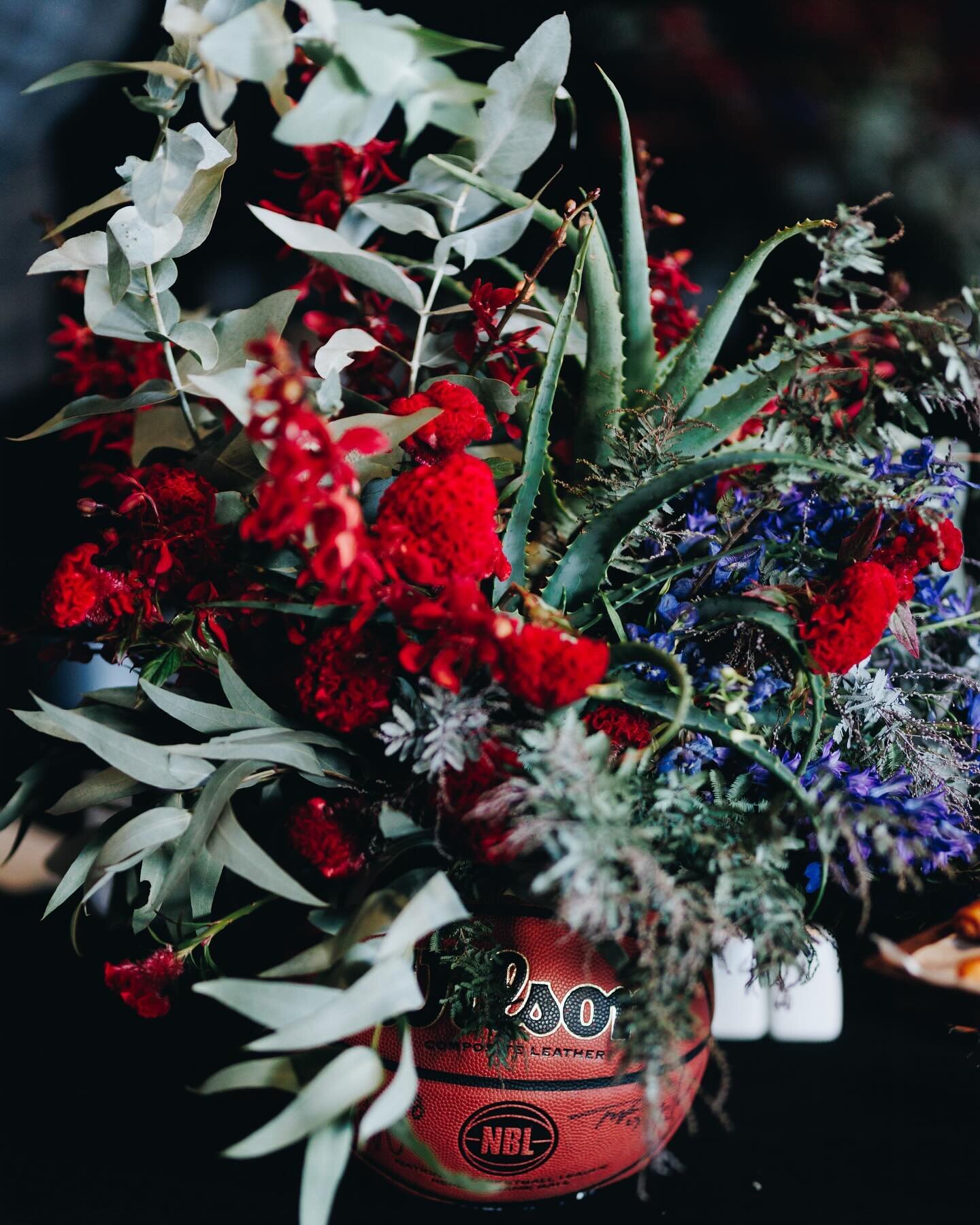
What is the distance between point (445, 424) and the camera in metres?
0.53

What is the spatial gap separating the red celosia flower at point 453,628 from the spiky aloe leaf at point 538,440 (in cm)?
6

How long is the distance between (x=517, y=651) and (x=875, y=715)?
0.28 metres

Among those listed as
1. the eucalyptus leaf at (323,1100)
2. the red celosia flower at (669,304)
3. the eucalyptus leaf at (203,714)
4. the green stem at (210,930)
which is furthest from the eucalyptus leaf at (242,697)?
the red celosia flower at (669,304)

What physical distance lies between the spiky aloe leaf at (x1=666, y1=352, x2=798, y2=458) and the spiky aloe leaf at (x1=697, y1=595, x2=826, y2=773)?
4.2 inches

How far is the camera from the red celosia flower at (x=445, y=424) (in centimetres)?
54

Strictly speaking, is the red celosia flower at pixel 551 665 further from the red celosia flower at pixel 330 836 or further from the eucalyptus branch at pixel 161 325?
the eucalyptus branch at pixel 161 325

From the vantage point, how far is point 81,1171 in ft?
2.36

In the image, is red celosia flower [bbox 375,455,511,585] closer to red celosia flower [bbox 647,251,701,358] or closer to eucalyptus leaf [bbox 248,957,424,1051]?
eucalyptus leaf [bbox 248,957,424,1051]

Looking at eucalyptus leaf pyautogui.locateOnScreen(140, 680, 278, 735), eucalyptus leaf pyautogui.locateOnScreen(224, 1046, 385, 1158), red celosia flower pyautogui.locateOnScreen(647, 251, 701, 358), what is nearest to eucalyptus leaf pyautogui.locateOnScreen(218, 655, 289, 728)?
eucalyptus leaf pyautogui.locateOnScreen(140, 680, 278, 735)

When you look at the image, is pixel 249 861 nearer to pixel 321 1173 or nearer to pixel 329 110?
pixel 321 1173

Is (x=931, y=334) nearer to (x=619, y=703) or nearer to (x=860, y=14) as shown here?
(x=619, y=703)

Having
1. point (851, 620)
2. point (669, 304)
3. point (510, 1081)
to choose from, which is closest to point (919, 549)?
point (851, 620)

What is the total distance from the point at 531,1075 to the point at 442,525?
0.35 meters

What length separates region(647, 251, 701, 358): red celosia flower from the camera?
0.75 m
